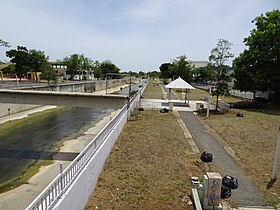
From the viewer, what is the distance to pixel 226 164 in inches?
401

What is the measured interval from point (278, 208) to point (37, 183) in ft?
34.7

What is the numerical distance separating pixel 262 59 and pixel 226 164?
21.9 m

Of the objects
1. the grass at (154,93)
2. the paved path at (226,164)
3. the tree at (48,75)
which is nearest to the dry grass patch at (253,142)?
the paved path at (226,164)

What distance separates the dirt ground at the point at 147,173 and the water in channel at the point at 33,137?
570 centimetres

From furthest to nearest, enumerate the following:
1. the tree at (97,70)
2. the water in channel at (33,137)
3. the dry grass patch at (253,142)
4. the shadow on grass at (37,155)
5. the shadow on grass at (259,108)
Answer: the tree at (97,70) → the shadow on grass at (259,108) → the shadow on grass at (37,155) → the water in channel at (33,137) → the dry grass patch at (253,142)

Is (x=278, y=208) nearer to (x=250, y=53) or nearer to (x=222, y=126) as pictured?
(x=222, y=126)

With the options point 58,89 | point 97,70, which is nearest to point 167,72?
point 97,70

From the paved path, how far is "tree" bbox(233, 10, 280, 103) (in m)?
13.7

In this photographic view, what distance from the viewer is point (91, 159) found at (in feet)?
24.1

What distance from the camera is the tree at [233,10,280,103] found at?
1056 inches

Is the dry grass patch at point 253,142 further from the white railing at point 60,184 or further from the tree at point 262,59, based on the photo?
the tree at point 262,59

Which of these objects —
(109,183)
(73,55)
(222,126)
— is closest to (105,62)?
(73,55)

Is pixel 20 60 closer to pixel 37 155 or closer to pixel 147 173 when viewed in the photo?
pixel 37 155

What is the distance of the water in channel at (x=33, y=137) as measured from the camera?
14219 mm
